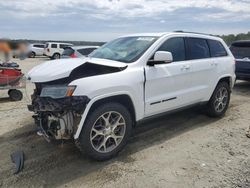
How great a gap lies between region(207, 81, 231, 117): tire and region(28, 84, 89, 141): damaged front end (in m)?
3.31

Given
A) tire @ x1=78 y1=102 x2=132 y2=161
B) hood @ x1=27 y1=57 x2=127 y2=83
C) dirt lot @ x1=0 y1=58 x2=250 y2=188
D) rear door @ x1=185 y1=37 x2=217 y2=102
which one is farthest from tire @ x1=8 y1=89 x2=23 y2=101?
rear door @ x1=185 y1=37 x2=217 y2=102

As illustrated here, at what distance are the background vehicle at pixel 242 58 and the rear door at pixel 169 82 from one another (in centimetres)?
528

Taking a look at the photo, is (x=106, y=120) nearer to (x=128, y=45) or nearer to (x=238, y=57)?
(x=128, y=45)

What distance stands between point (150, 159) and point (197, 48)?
2.56 meters

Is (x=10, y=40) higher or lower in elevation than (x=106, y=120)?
higher

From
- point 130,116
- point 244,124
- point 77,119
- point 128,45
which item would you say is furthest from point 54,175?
point 244,124

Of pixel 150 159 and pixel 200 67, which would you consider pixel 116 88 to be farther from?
pixel 200 67

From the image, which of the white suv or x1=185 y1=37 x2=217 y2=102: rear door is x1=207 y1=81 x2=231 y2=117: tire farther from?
the white suv

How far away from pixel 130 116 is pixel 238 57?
7392 millimetres

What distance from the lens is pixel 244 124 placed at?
19.8 feet

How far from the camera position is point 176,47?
5.28 m

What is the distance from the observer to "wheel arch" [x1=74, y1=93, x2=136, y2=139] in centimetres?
383

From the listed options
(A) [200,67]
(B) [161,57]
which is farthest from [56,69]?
(A) [200,67]

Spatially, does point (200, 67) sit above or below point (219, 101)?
above
